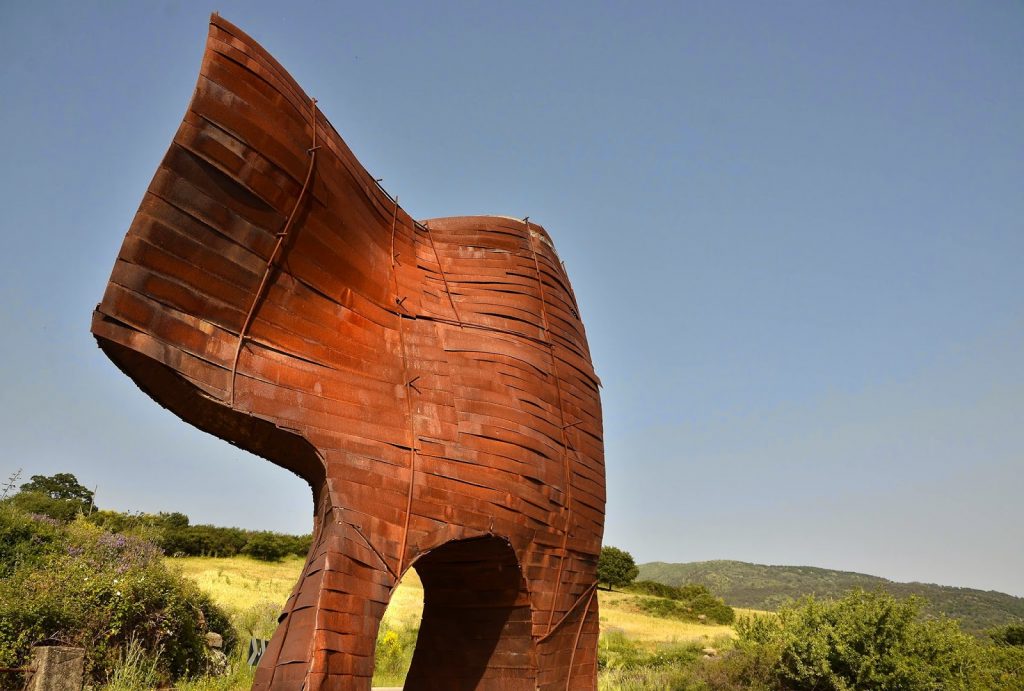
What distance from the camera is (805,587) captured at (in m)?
79.7

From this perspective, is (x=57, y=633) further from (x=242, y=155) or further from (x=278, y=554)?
(x=278, y=554)

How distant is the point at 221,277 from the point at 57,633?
25.6 feet

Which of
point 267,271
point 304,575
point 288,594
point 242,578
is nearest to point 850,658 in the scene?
point 304,575

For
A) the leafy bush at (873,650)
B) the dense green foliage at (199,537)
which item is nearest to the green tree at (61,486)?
the dense green foliage at (199,537)

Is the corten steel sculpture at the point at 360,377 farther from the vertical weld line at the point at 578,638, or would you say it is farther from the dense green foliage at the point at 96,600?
the dense green foliage at the point at 96,600

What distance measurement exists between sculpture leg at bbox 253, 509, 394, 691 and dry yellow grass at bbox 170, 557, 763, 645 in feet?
42.5

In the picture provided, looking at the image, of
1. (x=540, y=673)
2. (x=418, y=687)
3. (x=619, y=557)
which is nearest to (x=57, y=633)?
(x=418, y=687)

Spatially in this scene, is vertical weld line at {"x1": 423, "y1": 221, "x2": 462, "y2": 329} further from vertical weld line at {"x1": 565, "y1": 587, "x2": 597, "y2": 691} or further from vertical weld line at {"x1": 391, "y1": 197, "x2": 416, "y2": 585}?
vertical weld line at {"x1": 565, "y1": 587, "x2": 597, "y2": 691}

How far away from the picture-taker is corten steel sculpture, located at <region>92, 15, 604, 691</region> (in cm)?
446

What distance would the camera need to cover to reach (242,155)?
4645 millimetres

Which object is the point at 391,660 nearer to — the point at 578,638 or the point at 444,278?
the point at 578,638

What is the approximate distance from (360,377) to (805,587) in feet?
280

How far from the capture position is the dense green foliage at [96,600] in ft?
31.2

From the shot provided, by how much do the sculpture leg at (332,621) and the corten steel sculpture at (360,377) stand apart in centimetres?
1
